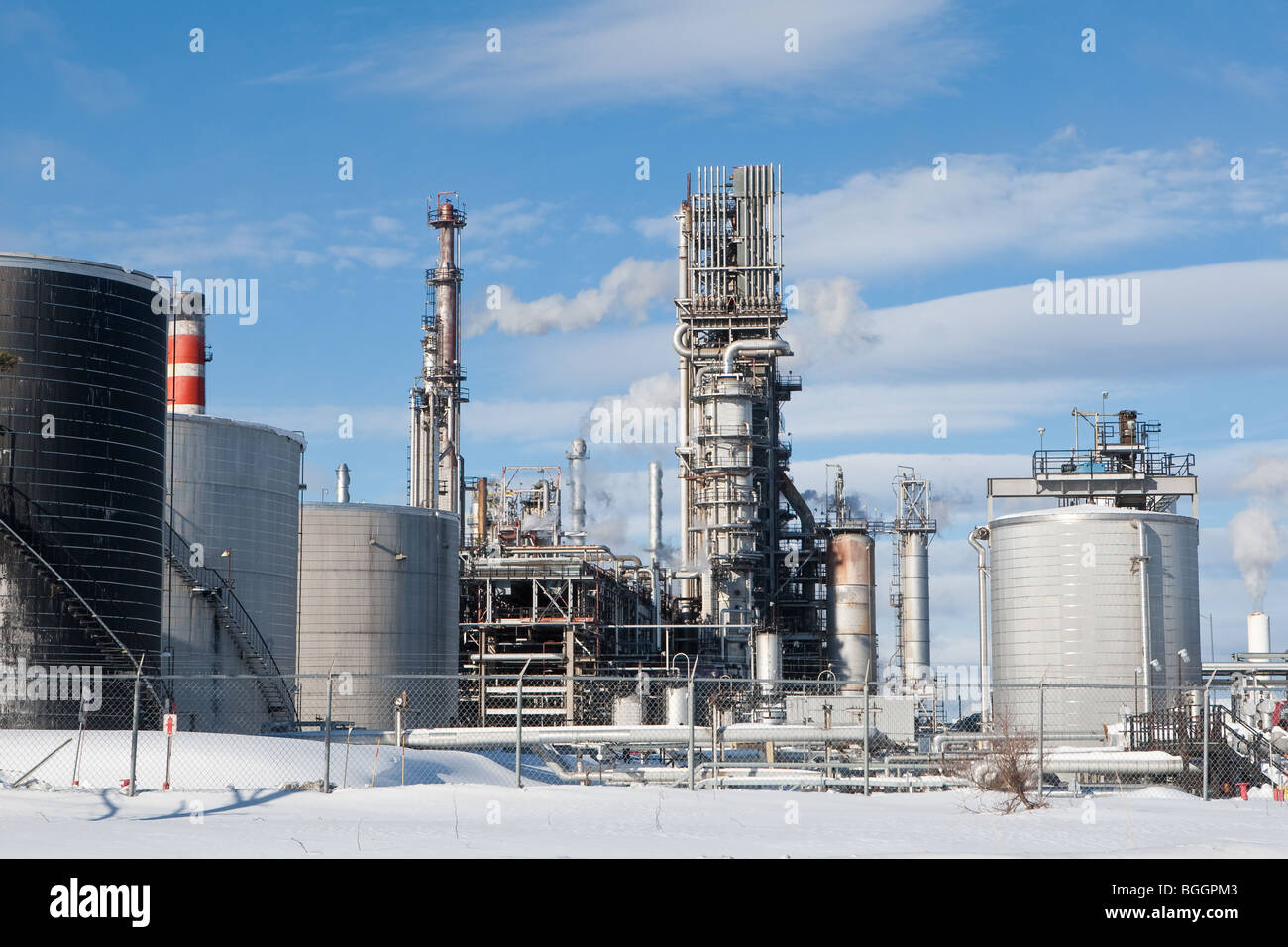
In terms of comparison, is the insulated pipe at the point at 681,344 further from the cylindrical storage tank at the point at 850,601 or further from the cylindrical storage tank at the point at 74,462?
the cylindrical storage tank at the point at 74,462

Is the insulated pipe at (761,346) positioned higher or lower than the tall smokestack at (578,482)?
higher

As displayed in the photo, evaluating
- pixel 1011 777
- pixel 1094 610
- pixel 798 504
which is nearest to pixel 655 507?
pixel 798 504

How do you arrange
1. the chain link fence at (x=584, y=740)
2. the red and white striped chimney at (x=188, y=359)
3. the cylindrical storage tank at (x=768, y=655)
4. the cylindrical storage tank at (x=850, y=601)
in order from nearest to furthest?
the chain link fence at (x=584, y=740), the red and white striped chimney at (x=188, y=359), the cylindrical storage tank at (x=768, y=655), the cylindrical storage tank at (x=850, y=601)

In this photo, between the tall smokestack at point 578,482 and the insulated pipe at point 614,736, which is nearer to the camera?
the insulated pipe at point 614,736

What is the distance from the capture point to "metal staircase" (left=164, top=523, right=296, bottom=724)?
39.8 m

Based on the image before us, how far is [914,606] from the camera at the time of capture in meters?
71.6

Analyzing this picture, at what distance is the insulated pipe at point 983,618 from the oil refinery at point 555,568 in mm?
117

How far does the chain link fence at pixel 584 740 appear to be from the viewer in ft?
80.7

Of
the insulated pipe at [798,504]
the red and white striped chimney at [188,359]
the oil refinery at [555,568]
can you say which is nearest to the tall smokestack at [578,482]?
the oil refinery at [555,568]

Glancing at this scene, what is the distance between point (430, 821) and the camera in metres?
18.5

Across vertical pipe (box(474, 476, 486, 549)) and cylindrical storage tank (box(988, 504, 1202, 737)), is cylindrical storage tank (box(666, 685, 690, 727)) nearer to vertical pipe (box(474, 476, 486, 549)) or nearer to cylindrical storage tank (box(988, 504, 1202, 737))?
cylindrical storage tank (box(988, 504, 1202, 737))

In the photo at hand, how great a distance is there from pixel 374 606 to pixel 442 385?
1050 inches

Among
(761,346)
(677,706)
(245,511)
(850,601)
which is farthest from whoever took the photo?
(850,601)

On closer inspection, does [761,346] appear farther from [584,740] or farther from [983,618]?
[584,740]
